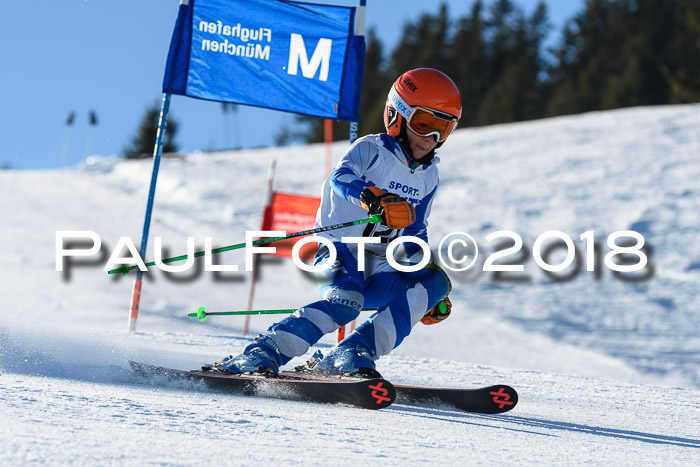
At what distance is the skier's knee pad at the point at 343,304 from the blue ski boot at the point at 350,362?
0.11 m

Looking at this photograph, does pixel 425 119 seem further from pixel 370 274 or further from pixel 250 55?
pixel 250 55

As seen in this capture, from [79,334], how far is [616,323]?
26.3ft

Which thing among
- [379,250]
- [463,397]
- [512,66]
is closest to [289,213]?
[379,250]

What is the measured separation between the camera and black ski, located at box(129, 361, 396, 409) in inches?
114

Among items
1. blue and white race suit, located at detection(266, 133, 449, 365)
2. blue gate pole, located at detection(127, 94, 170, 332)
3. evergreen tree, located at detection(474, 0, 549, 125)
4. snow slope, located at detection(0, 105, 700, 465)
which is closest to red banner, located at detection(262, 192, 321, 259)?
snow slope, located at detection(0, 105, 700, 465)

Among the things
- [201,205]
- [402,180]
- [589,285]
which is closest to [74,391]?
[402,180]

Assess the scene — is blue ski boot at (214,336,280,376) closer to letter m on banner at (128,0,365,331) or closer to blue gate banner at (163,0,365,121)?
letter m on banner at (128,0,365,331)

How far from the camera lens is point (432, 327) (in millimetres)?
9453

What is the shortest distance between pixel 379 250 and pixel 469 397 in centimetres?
75

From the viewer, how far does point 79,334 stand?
439 cm

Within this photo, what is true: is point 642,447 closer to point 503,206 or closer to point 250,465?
point 250,465

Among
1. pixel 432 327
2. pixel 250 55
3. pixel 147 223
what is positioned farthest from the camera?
pixel 432 327

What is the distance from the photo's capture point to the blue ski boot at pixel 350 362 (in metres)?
3.10

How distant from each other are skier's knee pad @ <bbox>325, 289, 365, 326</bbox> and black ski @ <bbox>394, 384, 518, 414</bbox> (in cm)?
36
